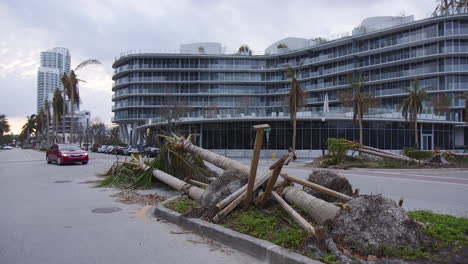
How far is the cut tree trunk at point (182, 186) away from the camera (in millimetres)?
→ 8280

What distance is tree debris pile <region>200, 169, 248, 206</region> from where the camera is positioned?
7.01 meters

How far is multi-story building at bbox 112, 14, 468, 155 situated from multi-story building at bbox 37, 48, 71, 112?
25830mm

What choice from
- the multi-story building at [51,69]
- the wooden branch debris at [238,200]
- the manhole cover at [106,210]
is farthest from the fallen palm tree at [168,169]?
the multi-story building at [51,69]

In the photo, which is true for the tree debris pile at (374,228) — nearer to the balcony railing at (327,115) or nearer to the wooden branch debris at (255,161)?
the wooden branch debris at (255,161)

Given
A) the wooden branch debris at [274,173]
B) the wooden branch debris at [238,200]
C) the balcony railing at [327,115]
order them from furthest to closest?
the balcony railing at [327,115]
the wooden branch debris at [238,200]
the wooden branch debris at [274,173]

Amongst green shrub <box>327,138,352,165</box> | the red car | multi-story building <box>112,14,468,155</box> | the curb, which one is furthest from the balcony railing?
the curb

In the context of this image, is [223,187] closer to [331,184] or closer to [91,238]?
[331,184]

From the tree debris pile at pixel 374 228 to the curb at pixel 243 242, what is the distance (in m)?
0.79

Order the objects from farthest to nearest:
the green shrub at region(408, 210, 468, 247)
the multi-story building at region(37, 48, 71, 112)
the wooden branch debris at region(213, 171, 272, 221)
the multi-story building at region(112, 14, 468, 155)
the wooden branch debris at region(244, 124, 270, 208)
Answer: the multi-story building at region(37, 48, 71, 112) → the multi-story building at region(112, 14, 468, 155) → the wooden branch debris at region(213, 171, 272, 221) → the wooden branch debris at region(244, 124, 270, 208) → the green shrub at region(408, 210, 468, 247)

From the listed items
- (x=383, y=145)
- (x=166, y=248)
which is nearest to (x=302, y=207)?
(x=166, y=248)

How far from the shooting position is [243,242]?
5277 mm

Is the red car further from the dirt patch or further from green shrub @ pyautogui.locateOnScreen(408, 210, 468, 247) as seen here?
green shrub @ pyautogui.locateOnScreen(408, 210, 468, 247)

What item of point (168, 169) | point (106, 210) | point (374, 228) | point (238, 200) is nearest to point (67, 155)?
point (168, 169)

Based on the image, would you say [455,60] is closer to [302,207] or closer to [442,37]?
Answer: [442,37]
